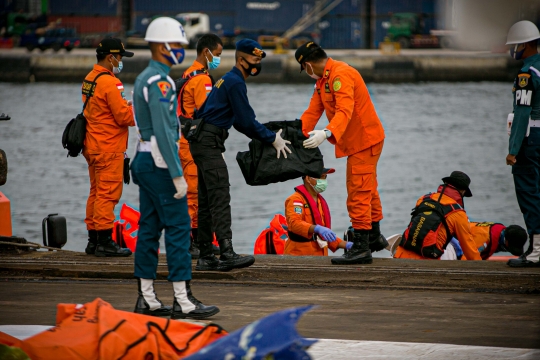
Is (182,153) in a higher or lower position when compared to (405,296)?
higher

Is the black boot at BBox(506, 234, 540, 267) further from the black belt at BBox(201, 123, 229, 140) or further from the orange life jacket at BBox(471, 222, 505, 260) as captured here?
the orange life jacket at BBox(471, 222, 505, 260)

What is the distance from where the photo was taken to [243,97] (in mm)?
5684

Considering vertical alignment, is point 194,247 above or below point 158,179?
below

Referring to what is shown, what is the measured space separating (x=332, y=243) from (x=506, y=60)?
4108cm

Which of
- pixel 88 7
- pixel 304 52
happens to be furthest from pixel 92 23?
pixel 304 52

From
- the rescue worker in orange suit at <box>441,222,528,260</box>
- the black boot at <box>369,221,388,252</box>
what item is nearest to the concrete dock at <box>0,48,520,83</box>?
the rescue worker in orange suit at <box>441,222,528,260</box>

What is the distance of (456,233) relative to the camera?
23.3 feet

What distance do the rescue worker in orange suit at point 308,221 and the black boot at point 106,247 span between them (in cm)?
139

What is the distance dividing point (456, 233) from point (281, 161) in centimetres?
196

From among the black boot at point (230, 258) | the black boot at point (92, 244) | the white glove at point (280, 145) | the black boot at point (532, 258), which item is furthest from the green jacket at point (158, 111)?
the black boot at point (532, 258)

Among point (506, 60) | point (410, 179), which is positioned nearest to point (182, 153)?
point (410, 179)

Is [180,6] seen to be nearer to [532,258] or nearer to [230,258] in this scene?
[230,258]

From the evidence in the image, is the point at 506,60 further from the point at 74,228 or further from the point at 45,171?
the point at 74,228

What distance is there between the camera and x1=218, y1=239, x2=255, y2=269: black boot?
5.96 m
